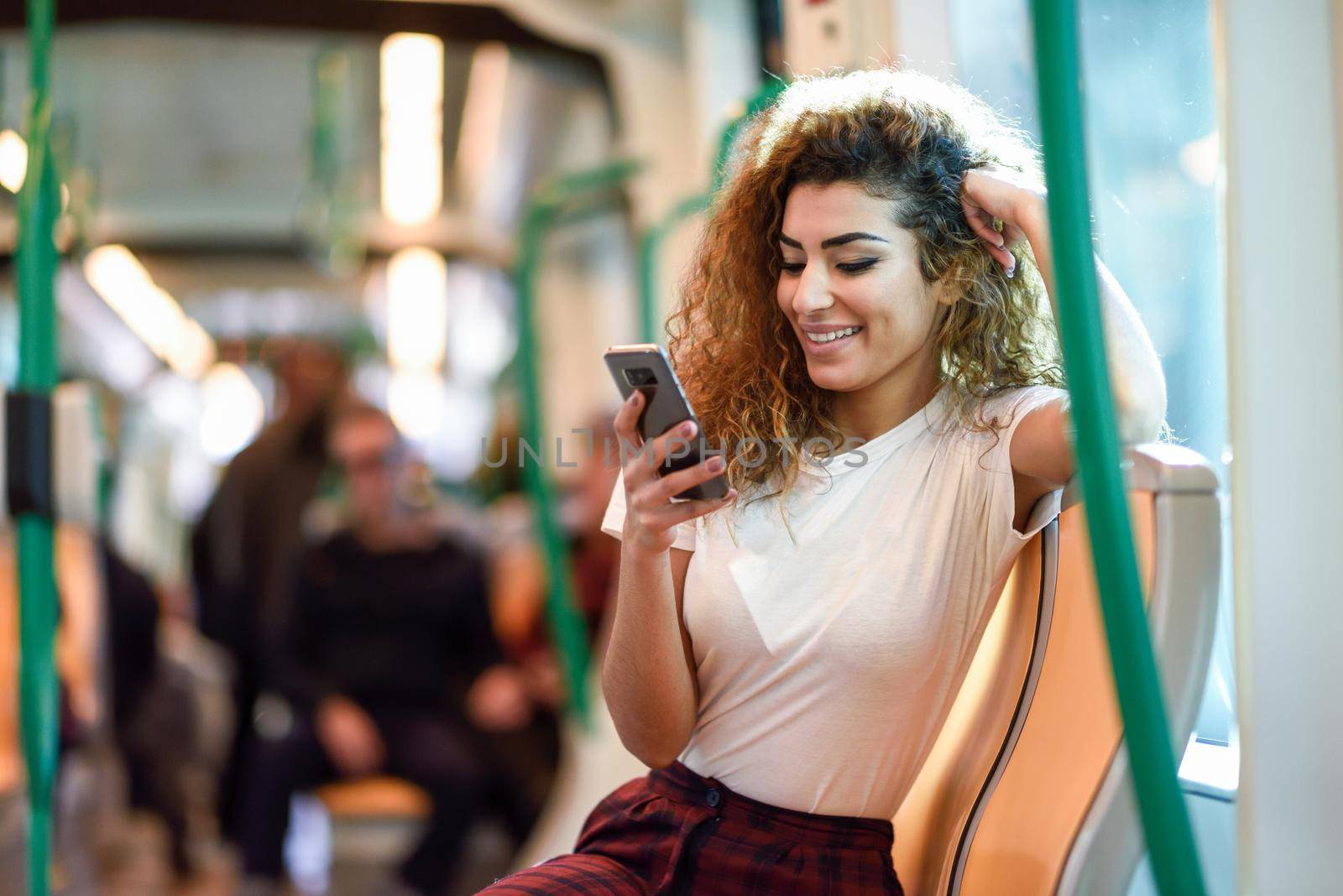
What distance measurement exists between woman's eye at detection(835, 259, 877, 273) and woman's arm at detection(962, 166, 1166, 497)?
0.11m

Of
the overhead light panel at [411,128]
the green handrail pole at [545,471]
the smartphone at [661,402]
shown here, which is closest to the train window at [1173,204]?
the smartphone at [661,402]

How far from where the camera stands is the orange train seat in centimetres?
99

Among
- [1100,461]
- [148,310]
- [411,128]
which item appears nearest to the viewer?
[1100,461]

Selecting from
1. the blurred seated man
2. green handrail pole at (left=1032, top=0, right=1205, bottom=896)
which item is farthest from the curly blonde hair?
the blurred seated man

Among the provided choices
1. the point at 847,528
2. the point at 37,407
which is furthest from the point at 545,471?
the point at 847,528

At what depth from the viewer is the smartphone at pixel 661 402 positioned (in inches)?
40.3

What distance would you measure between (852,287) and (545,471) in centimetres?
217

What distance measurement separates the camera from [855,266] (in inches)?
45.1

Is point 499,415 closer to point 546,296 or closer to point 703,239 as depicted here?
point 546,296

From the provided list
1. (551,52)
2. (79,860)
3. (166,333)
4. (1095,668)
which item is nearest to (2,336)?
(166,333)

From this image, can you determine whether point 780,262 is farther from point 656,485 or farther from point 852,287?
point 656,485

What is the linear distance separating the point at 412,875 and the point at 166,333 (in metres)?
7.05

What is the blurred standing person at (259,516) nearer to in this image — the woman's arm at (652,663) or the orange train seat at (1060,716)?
the woman's arm at (652,663)

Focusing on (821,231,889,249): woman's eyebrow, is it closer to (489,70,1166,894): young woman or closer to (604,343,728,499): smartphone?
(489,70,1166,894): young woman
